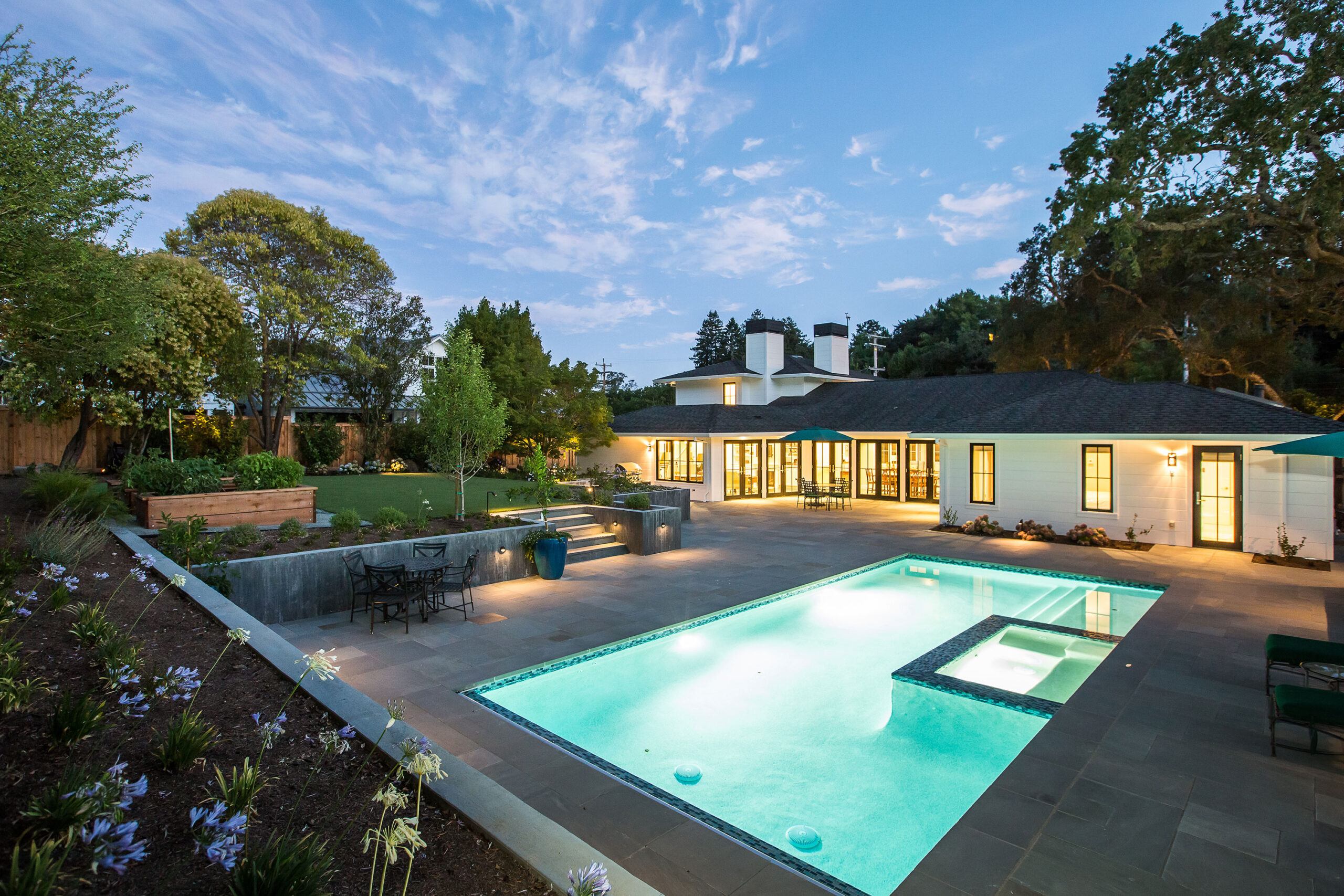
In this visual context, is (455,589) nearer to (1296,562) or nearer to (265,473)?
(265,473)

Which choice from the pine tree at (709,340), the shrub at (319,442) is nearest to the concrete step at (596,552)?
the shrub at (319,442)

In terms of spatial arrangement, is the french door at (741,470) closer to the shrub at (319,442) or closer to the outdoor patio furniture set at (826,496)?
the outdoor patio furniture set at (826,496)

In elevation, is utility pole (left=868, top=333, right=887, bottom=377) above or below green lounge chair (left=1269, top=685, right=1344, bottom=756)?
above

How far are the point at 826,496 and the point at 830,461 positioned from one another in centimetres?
305

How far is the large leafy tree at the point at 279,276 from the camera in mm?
20938

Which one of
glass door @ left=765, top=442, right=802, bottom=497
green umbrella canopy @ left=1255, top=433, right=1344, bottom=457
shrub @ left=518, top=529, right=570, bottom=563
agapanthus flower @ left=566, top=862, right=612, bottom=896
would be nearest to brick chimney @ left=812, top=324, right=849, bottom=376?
glass door @ left=765, top=442, right=802, bottom=497

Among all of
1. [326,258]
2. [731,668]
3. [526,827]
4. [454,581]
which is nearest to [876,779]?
[731,668]

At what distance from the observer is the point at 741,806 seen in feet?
14.9

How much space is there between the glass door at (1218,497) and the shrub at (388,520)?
51.7ft

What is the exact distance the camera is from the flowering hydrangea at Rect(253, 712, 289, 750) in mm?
2693

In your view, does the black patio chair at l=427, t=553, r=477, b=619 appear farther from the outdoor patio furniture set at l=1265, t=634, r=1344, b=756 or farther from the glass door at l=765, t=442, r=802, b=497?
the glass door at l=765, t=442, r=802, b=497

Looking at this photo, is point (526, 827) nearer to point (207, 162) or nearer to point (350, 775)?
point (350, 775)

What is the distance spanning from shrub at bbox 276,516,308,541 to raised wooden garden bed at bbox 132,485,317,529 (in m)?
0.92

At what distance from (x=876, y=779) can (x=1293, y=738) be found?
340 cm
